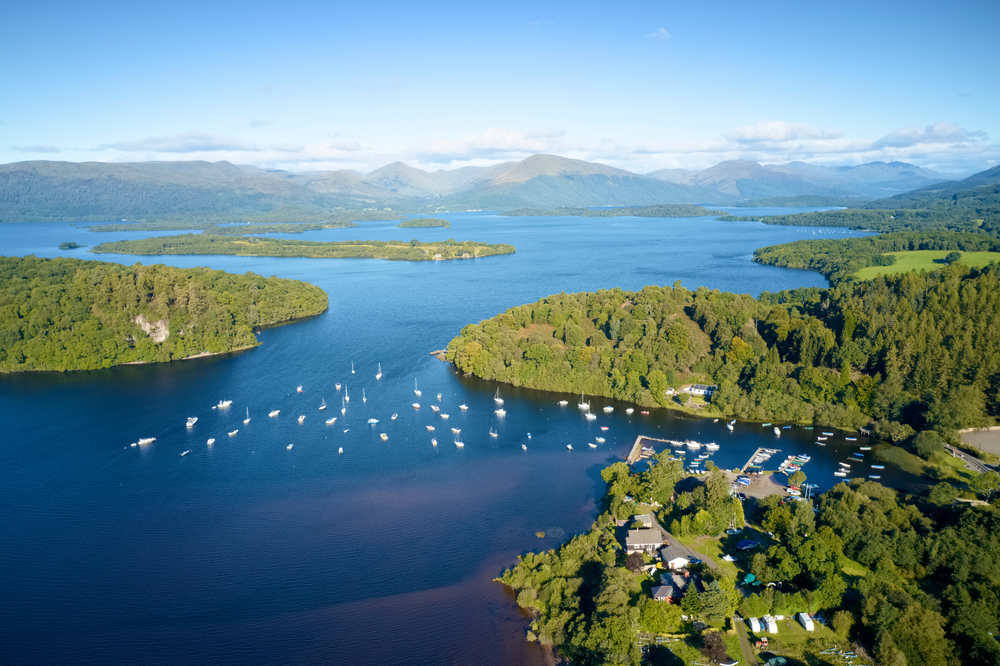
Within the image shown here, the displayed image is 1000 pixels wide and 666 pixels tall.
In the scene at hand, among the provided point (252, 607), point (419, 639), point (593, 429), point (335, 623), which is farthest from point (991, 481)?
point (252, 607)

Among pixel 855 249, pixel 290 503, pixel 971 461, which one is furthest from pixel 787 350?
pixel 855 249

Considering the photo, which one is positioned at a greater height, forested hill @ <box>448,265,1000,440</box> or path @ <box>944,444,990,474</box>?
forested hill @ <box>448,265,1000,440</box>

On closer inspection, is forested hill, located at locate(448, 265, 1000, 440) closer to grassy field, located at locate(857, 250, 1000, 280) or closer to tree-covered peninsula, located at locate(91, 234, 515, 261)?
grassy field, located at locate(857, 250, 1000, 280)

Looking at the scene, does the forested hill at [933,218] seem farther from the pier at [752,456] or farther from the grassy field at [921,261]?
the pier at [752,456]

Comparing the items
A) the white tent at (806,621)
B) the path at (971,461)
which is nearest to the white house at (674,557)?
the white tent at (806,621)

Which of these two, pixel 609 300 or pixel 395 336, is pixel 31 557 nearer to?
pixel 395 336

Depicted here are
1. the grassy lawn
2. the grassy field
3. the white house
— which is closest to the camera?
the white house

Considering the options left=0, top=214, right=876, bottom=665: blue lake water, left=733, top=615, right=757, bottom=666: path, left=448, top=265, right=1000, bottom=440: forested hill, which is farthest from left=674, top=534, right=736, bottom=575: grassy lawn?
left=448, top=265, right=1000, bottom=440: forested hill
